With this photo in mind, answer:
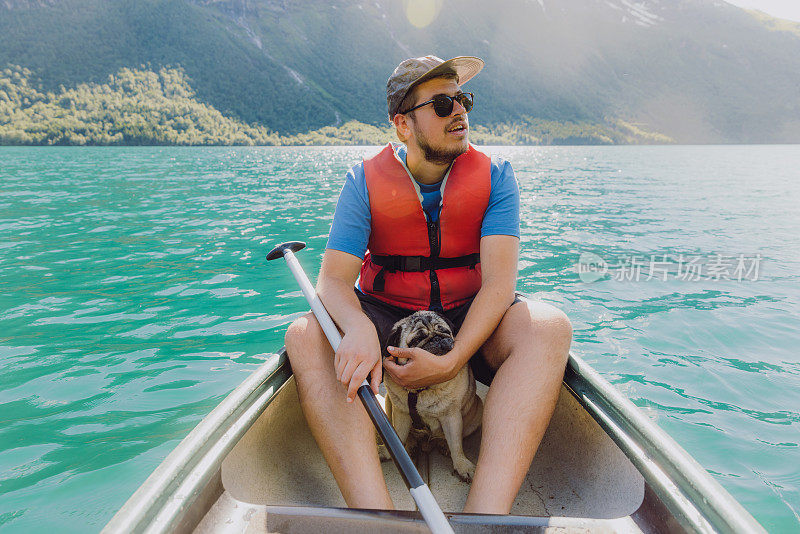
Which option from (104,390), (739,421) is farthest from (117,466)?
(739,421)

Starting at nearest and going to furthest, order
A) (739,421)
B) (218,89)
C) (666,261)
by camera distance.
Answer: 1. (739,421)
2. (666,261)
3. (218,89)

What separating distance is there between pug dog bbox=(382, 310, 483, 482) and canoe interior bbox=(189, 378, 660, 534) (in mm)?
264

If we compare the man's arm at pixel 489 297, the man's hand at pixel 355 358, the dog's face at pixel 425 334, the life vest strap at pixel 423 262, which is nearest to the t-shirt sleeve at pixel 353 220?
the life vest strap at pixel 423 262

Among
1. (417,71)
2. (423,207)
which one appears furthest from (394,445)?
(417,71)

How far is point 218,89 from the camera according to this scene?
15425 cm

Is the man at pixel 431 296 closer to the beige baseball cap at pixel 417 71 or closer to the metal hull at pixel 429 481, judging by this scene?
the beige baseball cap at pixel 417 71

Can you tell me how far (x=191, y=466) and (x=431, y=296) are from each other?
1.74 meters

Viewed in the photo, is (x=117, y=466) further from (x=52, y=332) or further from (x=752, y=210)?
(x=752, y=210)

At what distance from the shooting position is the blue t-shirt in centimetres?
302

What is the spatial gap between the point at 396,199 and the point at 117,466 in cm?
333

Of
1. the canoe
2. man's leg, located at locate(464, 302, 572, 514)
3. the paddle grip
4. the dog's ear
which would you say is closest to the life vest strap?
the dog's ear

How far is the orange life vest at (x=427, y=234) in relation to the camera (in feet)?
10.4

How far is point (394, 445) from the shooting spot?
2.22 meters

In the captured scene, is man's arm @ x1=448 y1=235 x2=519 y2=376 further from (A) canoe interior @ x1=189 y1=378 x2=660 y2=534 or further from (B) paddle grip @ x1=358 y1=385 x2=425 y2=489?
(A) canoe interior @ x1=189 y1=378 x2=660 y2=534
